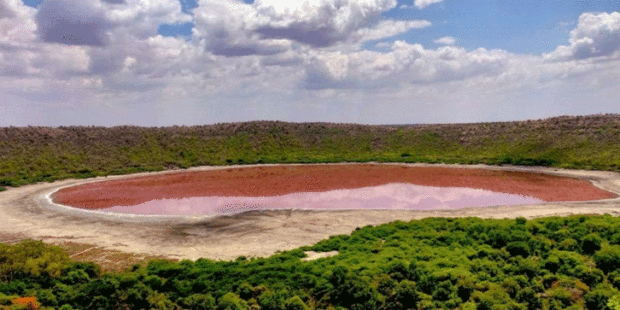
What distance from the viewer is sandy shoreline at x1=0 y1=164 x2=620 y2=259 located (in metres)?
20.1

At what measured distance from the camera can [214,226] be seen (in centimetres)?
2392

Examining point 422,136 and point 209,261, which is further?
point 422,136

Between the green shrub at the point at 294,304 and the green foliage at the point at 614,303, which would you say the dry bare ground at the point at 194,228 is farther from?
the green foliage at the point at 614,303

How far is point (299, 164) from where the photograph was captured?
63.9 m

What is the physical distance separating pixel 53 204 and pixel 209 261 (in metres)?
20.8

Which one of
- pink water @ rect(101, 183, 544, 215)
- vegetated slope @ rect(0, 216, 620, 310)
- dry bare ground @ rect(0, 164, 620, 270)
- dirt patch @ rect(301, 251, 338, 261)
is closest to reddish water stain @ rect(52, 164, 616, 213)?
pink water @ rect(101, 183, 544, 215)

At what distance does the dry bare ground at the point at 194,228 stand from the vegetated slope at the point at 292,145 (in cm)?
2310

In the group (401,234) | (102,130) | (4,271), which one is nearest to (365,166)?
(401,234)

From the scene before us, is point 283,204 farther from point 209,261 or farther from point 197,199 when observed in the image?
point 209,261

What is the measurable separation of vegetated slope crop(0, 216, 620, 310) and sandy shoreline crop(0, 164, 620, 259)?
7.79ft

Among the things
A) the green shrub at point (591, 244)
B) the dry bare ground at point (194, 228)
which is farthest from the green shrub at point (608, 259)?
the dry bare ground at point (194, 228)

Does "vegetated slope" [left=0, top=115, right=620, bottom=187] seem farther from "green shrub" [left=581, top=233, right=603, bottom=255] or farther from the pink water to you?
"green shrub" [left=581, top=233, right=603, bottom=255]

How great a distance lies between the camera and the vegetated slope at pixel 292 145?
56219 mm

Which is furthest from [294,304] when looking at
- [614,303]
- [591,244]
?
[591,244]
